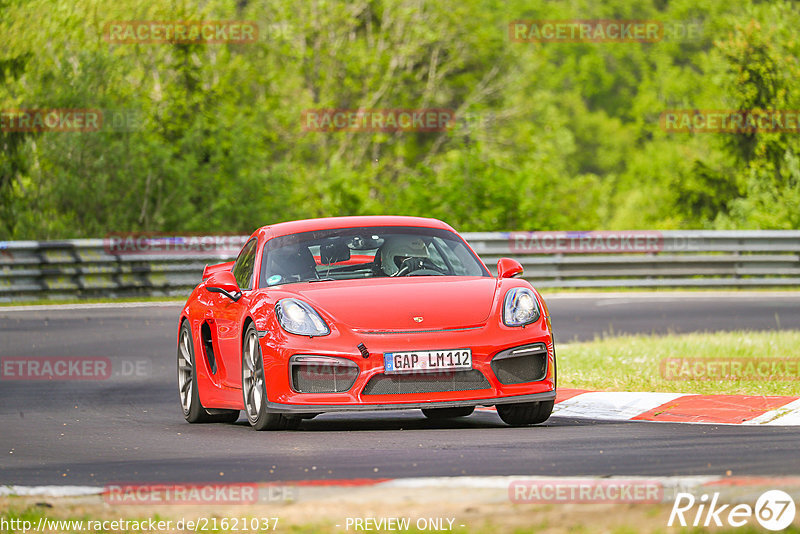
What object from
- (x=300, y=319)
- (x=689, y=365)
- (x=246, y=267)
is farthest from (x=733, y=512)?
(x=689, y=365)

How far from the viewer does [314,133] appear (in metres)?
41.9

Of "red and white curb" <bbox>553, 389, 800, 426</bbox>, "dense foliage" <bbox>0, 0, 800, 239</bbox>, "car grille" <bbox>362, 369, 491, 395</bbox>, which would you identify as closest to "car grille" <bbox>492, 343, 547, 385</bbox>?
"car grille" <bbox>362, 369, 491, 395</bbox>

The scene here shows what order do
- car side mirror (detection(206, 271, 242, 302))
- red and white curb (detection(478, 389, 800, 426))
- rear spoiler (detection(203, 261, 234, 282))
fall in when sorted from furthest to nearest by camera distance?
Result: rear spoiler (detection(203, 261, 234, 282)) < car side mirror (detection(206, 271, 242, 302)) < red and white curb (detection(478, 389, 800, 426))

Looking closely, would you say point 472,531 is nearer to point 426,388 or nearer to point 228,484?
point 228,484

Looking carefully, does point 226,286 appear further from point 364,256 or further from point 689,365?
point 689,365

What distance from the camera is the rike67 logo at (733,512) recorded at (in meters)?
4.94

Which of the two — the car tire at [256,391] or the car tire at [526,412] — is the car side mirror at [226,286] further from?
the car tire at [526,412]

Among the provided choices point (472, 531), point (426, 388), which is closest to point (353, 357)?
point (426, 388)

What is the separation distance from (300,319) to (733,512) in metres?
4.01

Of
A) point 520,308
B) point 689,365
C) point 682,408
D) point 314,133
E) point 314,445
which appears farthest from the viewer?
point 314,133

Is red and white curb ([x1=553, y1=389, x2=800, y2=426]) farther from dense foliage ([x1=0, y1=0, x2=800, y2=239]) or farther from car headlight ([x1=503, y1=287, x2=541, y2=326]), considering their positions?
dense foliage ([x1=0, y1=0, x2=800, y2=239])

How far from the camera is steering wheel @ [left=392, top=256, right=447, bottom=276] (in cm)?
958

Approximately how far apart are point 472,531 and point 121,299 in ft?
63.1

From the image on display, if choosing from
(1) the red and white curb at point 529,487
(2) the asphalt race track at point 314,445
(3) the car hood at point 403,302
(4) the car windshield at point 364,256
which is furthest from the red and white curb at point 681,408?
(1) the red and white curb at point 529,487
